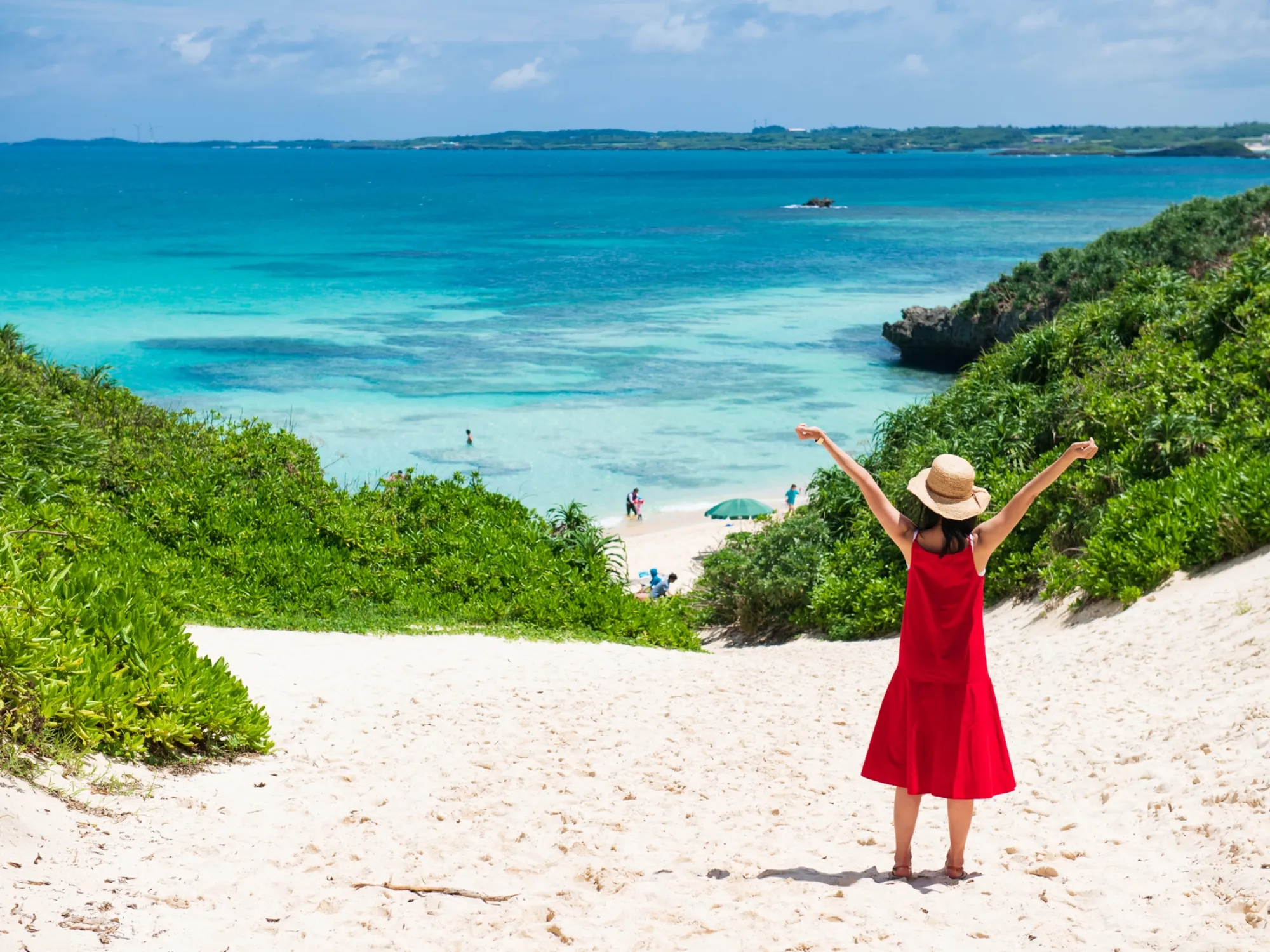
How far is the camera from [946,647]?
466 centimetres

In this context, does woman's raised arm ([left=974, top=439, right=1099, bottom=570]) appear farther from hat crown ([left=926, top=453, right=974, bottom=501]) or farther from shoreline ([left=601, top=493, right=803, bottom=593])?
shoreline ([left=601, top=493, right=803, bottom=593])

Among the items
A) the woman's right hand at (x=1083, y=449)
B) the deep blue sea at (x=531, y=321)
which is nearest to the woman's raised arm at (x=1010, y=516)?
the woman's right hand at (x=1083, y=449)

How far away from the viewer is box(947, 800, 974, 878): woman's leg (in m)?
4.80

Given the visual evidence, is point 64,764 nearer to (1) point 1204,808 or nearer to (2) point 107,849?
(2) point 107,849

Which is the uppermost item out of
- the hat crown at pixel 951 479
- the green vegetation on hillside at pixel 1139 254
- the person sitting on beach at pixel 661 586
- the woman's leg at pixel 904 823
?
the green vegetation on hillside at pixel 1139 254

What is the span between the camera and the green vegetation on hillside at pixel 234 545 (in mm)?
6453

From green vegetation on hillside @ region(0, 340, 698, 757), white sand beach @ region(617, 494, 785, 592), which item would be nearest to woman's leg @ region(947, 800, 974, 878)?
green vegetation on hillside @ region(0, 340, 698, 757)

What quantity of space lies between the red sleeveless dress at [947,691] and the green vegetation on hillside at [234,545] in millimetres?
3798

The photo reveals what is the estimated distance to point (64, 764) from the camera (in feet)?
17.6

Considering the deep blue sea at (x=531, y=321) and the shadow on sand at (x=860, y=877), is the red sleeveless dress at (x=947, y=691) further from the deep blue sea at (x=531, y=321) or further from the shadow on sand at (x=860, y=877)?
the deep blue sea at (x=531, y=321)

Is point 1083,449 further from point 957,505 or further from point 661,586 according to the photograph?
point 661,586

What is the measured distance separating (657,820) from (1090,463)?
8462mm

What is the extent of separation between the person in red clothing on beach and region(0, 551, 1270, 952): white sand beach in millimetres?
523

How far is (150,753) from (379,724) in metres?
1.68
